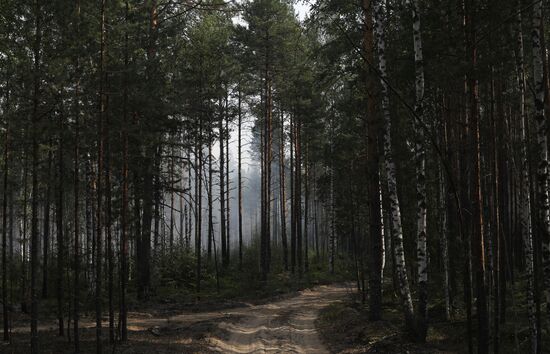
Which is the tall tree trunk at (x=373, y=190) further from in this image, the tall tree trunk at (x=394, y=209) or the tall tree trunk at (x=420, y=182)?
the tall tree trunk at (x=420, y=182)

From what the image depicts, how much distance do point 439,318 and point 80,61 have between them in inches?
588

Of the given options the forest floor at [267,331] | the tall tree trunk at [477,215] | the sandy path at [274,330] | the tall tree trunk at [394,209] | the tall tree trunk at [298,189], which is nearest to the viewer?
the tall tree trunk at [477,215]

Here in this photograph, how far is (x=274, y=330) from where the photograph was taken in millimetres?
14797

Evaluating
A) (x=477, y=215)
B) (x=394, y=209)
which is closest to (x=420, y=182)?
(x=394, y=209)

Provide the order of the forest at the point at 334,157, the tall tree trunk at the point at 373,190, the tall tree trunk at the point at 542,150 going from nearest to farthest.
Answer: the tall tree trunk at the point at 542,150, the forest at the point at 334,157, the tall tree trunk at the point at 373,190

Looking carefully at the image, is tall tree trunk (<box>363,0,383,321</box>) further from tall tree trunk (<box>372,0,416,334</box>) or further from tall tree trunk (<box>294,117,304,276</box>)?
tall tree trunk (<box>294,117,304,276</box>)

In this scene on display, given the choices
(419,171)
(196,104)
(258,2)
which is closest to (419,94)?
(419,171)

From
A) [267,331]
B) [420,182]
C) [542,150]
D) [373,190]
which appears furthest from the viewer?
[267,331]

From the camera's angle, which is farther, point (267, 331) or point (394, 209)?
point (267, 331)

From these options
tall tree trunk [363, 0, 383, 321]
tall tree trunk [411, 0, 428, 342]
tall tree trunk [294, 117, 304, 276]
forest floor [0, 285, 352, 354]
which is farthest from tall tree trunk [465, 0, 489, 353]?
tall tree trunk [294, 117, 304, 276]

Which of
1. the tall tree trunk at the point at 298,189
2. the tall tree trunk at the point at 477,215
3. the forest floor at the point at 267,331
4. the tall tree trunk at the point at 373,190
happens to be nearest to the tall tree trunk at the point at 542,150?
the tall tree trunk at the point at 477,215

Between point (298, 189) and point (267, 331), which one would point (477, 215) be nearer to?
point (267, 331)

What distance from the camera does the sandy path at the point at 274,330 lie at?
1241 centimetres

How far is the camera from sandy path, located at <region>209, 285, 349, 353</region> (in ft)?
40.7
